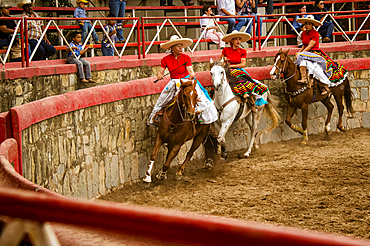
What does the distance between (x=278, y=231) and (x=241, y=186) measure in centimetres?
777

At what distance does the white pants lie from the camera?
358 inches

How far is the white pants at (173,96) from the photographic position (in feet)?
29.8

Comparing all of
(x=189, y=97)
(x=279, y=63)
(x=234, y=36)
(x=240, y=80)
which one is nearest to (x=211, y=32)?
(x=279, y=63)

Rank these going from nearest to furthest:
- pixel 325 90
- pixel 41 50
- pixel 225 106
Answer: pixel 41 50 < pixel 225 106 < pixel 325 90

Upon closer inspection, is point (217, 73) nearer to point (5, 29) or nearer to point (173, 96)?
point (173, 96)

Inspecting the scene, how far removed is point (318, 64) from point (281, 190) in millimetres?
4873

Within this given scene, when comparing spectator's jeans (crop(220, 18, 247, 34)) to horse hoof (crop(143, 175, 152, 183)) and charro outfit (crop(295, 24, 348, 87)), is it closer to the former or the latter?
charro outfit (crop(295, 24, 348, 87))

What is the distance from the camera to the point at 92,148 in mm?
8133

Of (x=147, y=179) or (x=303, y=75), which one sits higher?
(x=303, y=75)

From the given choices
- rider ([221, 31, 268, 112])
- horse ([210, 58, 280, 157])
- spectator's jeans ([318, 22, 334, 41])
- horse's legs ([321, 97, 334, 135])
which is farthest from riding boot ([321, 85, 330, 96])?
spectator's jeans ([318, 22, 334, 41])

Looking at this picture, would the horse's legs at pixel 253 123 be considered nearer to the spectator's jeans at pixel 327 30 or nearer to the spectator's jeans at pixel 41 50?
the spectator's jeans at pixel 41 50

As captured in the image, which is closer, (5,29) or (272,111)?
(5,29)

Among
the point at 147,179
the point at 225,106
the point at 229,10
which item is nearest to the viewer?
the point at 147,179

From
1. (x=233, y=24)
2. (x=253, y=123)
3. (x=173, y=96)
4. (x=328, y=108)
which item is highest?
(x=233, y=24)
